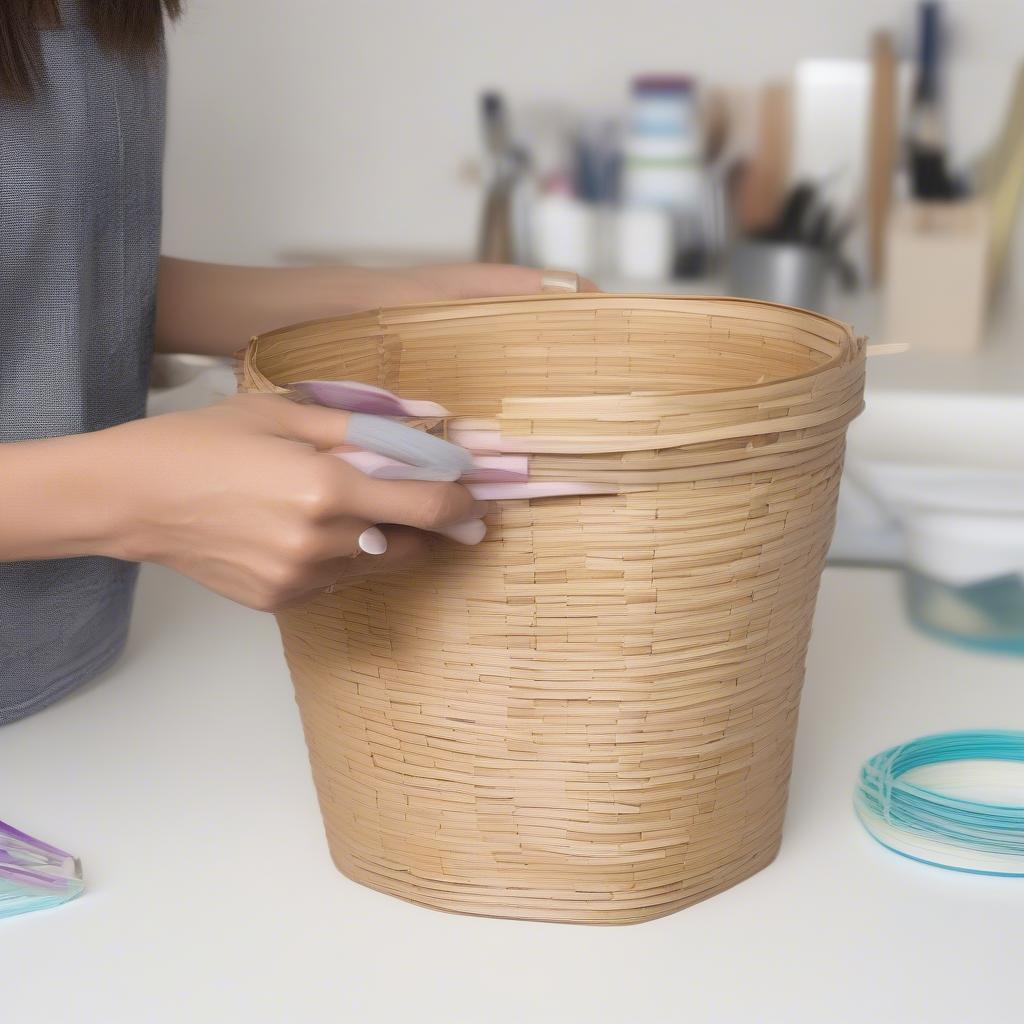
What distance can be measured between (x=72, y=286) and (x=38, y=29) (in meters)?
0.13

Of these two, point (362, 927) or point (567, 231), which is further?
point (567, 231)

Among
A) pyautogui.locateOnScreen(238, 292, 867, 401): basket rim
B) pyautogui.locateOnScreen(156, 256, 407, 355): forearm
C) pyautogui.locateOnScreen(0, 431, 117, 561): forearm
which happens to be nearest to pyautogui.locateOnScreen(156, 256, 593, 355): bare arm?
pyautogui.locateOnScreen(156, 256, 407, 355): forearm

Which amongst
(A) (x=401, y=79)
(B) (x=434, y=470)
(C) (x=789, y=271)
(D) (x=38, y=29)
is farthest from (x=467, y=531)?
(A) (x=401, y=79)

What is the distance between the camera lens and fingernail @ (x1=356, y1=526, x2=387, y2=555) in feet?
1.59

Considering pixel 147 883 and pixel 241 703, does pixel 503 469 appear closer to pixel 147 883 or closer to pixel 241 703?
pixel 147 883

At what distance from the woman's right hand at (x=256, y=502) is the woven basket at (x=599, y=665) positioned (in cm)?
3

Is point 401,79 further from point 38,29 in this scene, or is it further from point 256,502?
point 256,502

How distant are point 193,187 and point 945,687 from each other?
3.41 ft

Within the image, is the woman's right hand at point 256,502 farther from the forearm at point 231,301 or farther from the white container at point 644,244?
the white container at point 644,244

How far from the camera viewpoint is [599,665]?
1.72 feet

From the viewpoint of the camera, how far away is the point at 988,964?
0.55 meters

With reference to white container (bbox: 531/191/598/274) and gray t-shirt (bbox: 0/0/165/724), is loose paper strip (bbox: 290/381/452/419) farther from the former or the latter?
white container (bbox: 531/191/598/274)

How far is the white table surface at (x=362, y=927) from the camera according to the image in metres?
0.53

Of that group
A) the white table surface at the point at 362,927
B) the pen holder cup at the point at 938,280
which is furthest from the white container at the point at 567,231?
the white table surface at the point at 362,927
